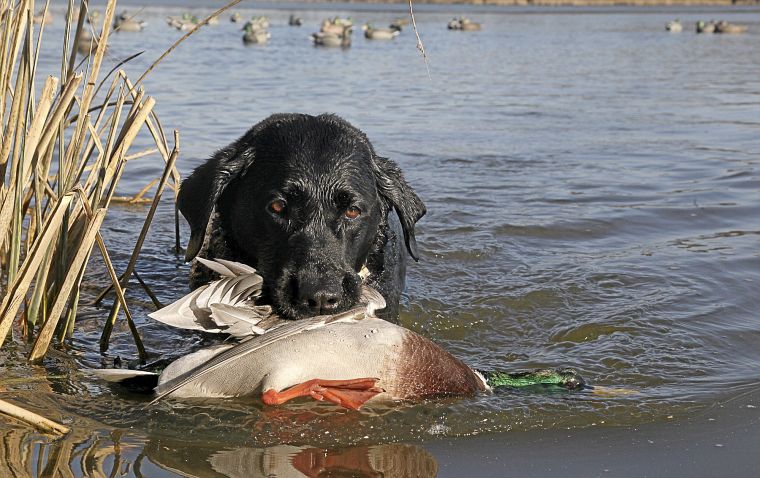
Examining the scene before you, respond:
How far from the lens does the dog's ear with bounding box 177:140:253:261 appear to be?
4605 mm

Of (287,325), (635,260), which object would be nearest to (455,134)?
(635,260)

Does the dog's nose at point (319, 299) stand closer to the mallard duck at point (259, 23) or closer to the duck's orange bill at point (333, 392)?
the duck's orange bill at point (333, 392)

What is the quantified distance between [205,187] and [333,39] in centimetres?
2551

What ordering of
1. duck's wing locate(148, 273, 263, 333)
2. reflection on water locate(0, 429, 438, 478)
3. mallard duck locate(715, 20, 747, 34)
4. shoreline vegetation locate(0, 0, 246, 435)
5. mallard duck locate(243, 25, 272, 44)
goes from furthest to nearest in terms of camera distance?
mallard duck locate(715, 20, 747, 34)
mallard duck locate(243, 25, 272, 44)
shoreline vegetation locate(0, 0, 246, 435)
duck's wing locate(148, 273, 263, 333)
reflection on water locate(0, 429, 438, 478)

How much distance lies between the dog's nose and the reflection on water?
2.09ft

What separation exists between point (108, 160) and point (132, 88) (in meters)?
0.34

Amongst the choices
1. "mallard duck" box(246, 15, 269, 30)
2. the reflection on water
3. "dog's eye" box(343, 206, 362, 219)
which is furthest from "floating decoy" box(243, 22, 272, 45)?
the reflection on water

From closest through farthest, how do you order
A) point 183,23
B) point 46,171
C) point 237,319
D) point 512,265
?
point 237,319 < point 46,171 < point 512,265 < point 183,23

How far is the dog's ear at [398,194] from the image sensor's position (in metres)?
4.89

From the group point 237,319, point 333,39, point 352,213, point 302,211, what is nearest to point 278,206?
point 302,211

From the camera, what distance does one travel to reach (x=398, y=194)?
494cm

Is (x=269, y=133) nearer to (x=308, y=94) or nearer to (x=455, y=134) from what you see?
(x=455, y=134)

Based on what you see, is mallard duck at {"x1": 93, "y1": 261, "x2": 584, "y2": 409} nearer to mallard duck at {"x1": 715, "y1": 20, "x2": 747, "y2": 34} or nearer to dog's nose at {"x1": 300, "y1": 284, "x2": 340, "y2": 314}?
dog's nose at {"x1": 300, "y1": 284, "x2": 340, "y2": 314}

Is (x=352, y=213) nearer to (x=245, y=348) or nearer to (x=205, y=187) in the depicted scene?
(x=205, y=187)
